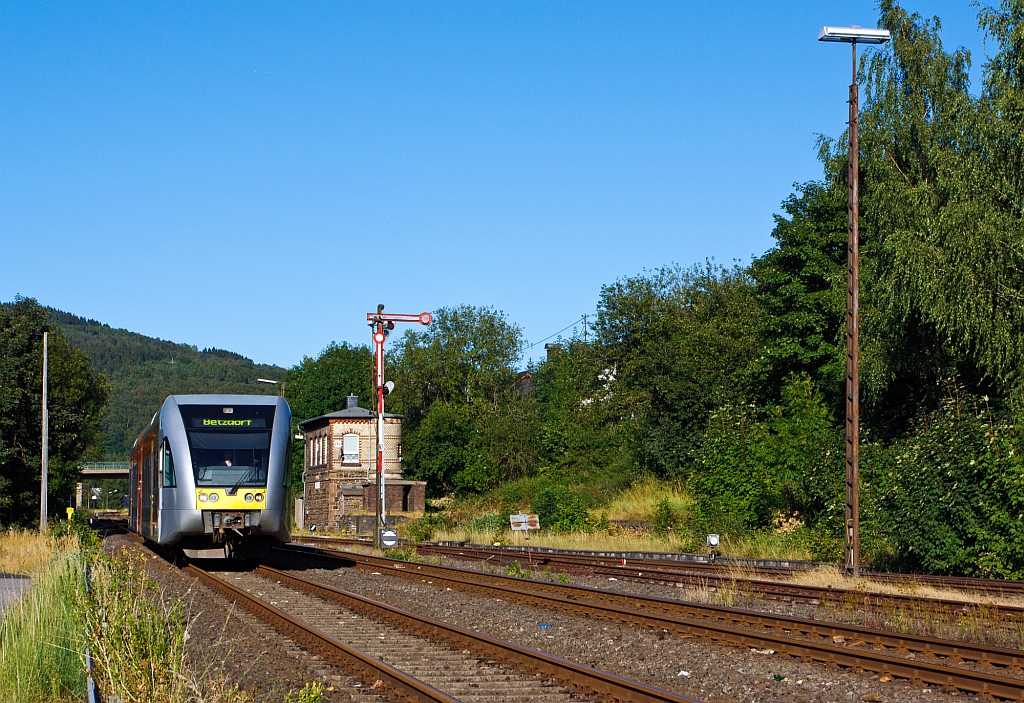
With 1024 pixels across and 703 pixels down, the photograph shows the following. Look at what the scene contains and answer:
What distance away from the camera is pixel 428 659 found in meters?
11.1

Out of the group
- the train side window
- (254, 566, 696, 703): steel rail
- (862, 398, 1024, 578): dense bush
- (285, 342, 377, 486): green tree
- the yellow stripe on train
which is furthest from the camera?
(285, 342, 377, 486): green tree

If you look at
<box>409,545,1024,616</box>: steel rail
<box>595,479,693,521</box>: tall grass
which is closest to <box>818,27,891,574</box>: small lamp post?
<box>409,545,1024,616</box>: steel rail

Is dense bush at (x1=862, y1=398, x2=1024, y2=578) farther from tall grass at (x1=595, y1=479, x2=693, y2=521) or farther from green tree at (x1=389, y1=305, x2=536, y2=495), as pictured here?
green tree at (x1=389, y1=305, x2=536, y2=495)

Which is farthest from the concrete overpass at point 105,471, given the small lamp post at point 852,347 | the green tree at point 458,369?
the small lamp post at point 852,347

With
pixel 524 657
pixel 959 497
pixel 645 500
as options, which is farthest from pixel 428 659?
pixel 645 500

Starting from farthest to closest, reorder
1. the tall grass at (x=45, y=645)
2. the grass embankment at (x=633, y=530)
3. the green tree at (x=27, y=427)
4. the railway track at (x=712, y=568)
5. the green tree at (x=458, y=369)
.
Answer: the green tree at (x=458, y=369) < the green tree at (x=27, y=427) < the grass embankment at (x=633, y=530) < the railway track at (x=712, y=568) < the tall grass at (x=45, y=645)

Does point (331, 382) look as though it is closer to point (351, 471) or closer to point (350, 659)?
point (351, 471)

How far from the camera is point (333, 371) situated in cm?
10612

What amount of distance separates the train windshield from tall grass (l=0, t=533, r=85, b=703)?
23.2 feet

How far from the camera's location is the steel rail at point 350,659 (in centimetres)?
903

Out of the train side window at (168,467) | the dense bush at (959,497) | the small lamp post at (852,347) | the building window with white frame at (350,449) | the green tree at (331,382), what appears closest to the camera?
the dense bush at (959,497)

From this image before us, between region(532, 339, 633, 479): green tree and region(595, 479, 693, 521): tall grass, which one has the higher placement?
region(532, 339, 633, 479): green tree

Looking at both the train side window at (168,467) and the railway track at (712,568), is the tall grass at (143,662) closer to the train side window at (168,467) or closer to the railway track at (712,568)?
the train side window at (168,467)

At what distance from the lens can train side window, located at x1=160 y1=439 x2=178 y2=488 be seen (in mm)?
20797
